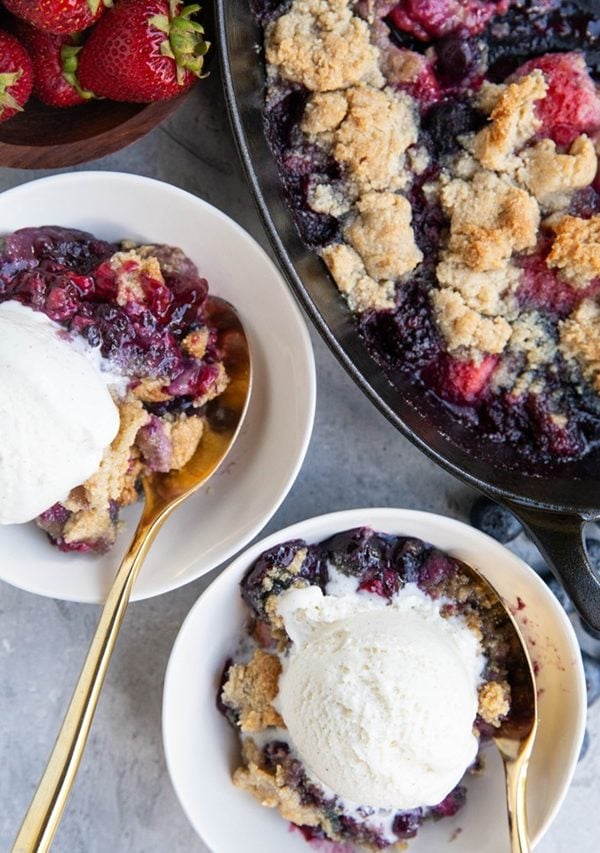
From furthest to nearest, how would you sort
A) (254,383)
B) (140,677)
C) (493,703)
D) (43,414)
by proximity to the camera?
(140,677)
(254,383)
(493,703)
(43,414)

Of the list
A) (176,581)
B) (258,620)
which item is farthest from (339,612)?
(176,581)

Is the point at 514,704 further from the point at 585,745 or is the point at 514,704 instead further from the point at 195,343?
the point at 195,343

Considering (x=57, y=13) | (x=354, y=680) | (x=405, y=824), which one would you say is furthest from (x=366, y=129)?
(x=405, y=824)

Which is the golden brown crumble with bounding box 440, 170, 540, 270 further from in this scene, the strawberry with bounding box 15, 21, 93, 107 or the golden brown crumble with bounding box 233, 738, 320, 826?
the golden brown crumble with bounding box 233, 738, 320, 826

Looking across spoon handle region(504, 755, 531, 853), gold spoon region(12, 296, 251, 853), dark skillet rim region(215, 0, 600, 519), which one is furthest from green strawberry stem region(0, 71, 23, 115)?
spoon handle region(504, 755, 531, 853)

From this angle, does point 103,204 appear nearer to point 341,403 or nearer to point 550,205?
point 341,403

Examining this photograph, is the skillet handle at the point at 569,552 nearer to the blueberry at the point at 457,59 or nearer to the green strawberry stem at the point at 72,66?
the blueberry at the point at 457,59

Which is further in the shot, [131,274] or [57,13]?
[131,274]
